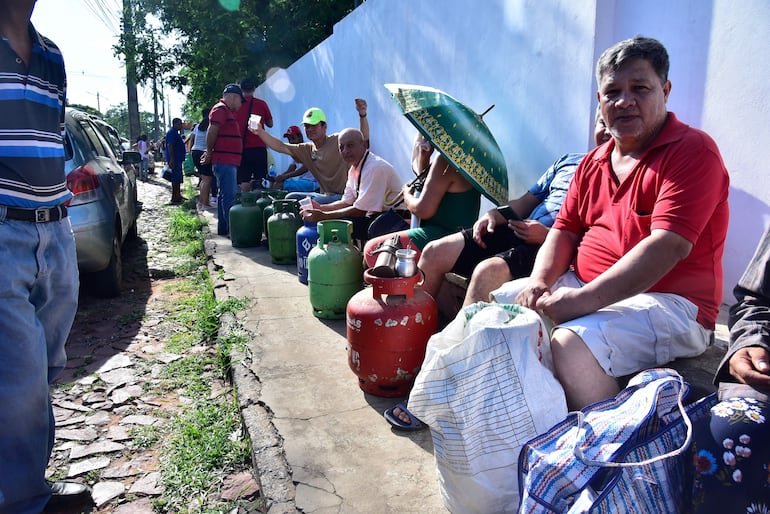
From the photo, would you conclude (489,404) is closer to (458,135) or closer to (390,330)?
(390,330)

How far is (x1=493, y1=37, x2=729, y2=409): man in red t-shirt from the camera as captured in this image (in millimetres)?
1931

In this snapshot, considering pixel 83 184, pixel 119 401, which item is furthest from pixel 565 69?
pixel 83 184

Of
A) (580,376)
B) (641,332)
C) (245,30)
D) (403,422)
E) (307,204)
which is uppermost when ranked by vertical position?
(245,30)

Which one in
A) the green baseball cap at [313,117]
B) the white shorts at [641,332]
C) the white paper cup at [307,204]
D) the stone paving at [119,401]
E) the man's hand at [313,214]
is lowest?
the stone paving at [119,401]

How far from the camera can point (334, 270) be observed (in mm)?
4074

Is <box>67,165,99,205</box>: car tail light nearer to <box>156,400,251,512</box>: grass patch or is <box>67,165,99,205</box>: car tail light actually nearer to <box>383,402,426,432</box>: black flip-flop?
<box>156,400,251,512</box>: grass patch

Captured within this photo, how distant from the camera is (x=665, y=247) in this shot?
1928 millimetres

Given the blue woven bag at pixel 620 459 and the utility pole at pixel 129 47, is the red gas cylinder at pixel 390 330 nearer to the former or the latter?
the blue woven bag at pixel 620 459

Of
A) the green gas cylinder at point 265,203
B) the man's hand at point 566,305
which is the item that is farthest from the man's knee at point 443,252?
the green gas cylinder at point 265,203

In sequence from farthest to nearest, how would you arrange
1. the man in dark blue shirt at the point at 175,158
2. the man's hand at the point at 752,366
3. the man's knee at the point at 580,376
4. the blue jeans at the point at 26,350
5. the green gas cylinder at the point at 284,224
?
the man in dark blue shirt at the point at 175,158 → the green gas cylinder at the point at 284,224 → the blue jeans at the point at 26,350 → the man's knee at the point at 580,376 → the man's hand at the point at 752,366

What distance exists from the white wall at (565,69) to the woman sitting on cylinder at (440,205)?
0.77 meters

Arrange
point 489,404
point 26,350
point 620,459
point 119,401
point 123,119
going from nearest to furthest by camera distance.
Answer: point 620,459
point 489,404
point 26,350
point 119,401
point 123,119

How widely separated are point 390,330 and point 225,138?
519cm

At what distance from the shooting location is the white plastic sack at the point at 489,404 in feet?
5.81
